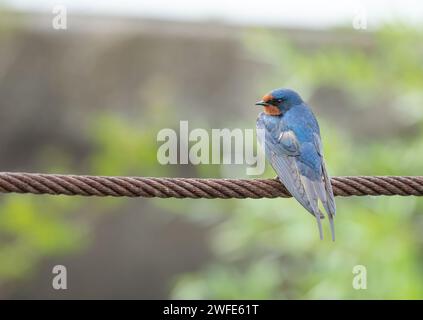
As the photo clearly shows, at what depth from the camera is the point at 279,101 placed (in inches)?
141

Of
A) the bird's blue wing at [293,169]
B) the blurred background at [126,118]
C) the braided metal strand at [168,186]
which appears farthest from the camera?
the blurred background at [126,118]

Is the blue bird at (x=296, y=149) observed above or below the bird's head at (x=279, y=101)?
below

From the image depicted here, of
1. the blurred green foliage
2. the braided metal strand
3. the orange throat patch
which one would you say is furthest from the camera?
the blurred green foliage

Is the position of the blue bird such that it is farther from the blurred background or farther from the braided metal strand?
the blurred background

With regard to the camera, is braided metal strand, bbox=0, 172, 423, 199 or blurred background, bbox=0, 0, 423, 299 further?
blurred background, bbox=0, 0, 423, 299

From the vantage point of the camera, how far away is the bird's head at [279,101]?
356 cm

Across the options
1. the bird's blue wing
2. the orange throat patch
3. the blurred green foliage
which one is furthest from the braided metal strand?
the blurred green foliage

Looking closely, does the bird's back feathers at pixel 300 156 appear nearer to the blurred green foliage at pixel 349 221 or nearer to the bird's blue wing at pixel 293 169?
the bird's blue wing at pixel 293 169

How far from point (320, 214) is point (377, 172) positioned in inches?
66.9

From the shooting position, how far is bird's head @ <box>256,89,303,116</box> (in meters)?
3.56

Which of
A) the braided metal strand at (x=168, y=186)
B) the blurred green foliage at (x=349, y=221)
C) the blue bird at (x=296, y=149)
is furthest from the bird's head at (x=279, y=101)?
the blurred green foliage at (x=349, y=221)

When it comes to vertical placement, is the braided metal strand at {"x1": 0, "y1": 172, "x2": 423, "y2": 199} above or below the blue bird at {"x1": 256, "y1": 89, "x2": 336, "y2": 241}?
below

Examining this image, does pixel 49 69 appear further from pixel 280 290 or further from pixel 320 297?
pixel 320 297

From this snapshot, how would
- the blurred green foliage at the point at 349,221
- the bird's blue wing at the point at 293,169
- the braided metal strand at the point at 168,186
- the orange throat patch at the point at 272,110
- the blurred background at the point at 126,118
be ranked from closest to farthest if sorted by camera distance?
the braided metal strand at the point at 168,186
the bird's blue wing at the point at 293,169
the orange throat patch at the point at 272,110
the blurred green foliage at the point at 349,221
the blurred background at the point at 126,118
